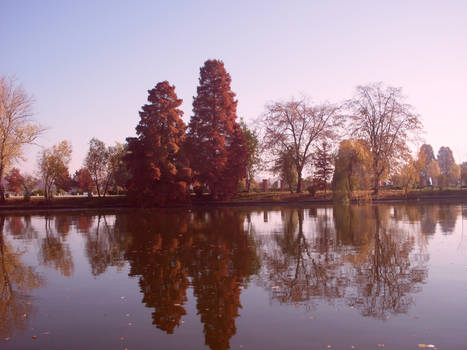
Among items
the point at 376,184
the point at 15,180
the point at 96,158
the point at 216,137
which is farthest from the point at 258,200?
the point at 15,180

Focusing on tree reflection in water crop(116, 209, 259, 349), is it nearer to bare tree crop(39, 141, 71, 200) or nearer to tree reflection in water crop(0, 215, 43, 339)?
tree reflection in water crop(0, 215, 43, 339)

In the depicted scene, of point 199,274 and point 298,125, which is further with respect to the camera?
point 298,125

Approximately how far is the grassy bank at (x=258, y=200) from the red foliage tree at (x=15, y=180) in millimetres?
42631

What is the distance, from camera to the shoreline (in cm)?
4600

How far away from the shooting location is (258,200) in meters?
47.8

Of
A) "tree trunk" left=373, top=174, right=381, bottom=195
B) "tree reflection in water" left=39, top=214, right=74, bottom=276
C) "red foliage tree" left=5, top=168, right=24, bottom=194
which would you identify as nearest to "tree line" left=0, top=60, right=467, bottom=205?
"tree trunk" left=373, top=174, right=381, bottom=195

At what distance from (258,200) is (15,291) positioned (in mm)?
39508

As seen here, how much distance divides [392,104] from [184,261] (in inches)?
1703

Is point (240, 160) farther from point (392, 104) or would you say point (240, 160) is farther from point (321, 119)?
point (392, 104)

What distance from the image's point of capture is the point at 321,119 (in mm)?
51000

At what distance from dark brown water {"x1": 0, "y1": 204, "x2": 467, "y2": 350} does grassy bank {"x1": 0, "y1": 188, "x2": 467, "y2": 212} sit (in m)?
31.4

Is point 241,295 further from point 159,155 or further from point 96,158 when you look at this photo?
point 96,158

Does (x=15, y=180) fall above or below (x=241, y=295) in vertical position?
above

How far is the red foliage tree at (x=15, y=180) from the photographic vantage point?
89.4 meters
